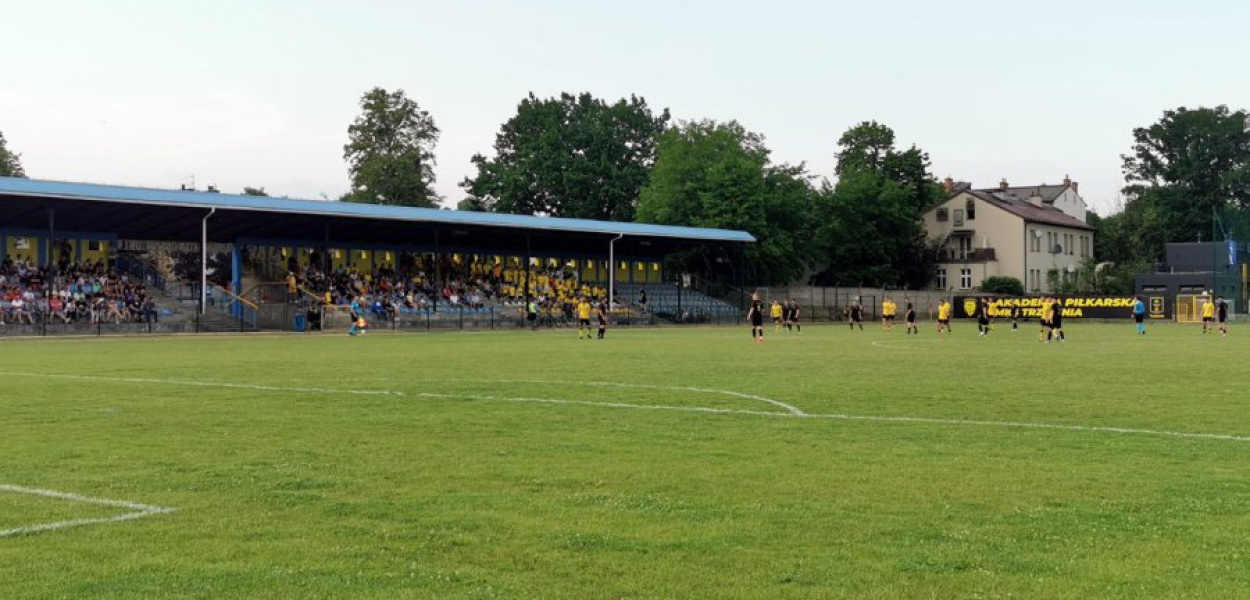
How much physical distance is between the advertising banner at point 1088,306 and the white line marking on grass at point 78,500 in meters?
68.5

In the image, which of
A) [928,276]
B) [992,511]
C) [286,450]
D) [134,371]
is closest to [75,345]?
[134,371]

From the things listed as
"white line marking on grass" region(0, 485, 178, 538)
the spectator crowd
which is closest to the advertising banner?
the spectator crowd

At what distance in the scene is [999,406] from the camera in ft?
50.4

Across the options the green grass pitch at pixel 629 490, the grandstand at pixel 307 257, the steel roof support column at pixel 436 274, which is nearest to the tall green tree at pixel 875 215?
the grandstand at pixel 307 257

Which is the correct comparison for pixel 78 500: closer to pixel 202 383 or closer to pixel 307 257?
pixel 202 383

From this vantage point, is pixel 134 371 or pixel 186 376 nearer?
pixel 186 376

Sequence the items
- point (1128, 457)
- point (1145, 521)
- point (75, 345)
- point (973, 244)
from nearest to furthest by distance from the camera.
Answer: point (1145, 521) → point (1128, 457) → point (75, 345) → point (973, 244)

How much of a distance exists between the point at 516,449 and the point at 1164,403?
32.1 ft

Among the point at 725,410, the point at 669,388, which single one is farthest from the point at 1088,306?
the point at 725,410

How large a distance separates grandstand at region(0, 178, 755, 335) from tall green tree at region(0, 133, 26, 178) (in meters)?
47.3

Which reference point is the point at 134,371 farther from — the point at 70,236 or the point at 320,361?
the point at 70,236

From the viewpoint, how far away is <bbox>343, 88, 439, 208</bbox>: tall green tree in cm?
9981

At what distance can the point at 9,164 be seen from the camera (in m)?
100

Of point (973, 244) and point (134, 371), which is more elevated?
point (973, 244)
